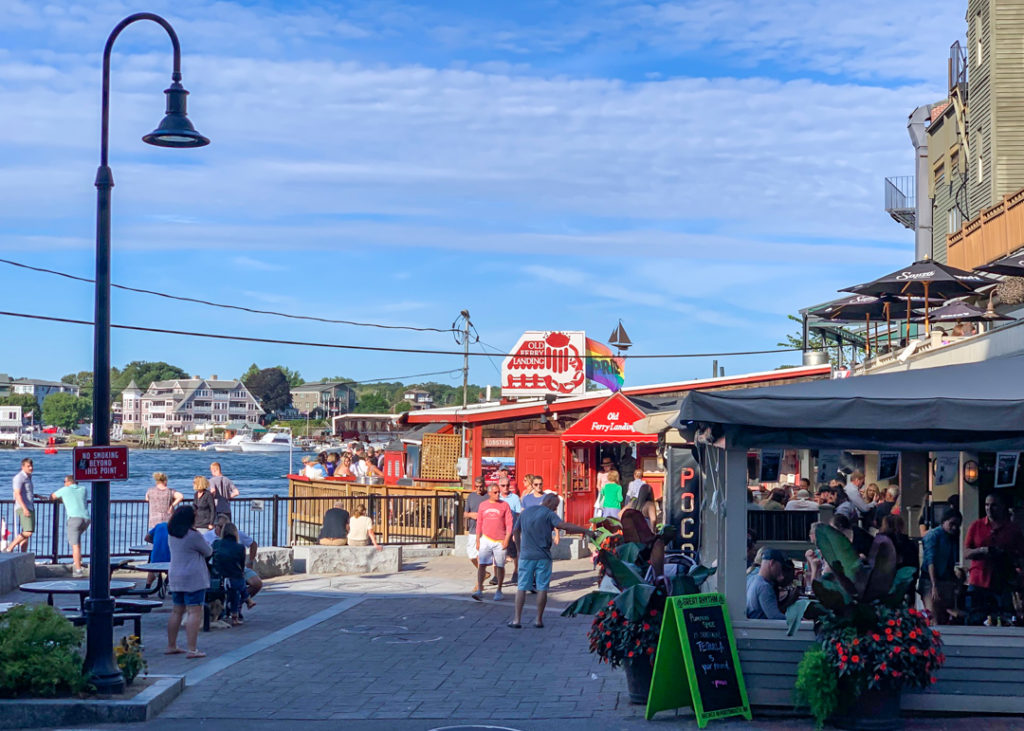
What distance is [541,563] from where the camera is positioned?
1370 centimetres

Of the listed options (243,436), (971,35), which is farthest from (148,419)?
(971,35)

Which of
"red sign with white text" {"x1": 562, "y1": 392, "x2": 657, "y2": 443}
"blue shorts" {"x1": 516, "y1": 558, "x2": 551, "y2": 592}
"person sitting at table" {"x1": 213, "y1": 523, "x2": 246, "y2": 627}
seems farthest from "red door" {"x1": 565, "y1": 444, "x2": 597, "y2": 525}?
"person sitting at table" {"x1": 213, "y1": 523, "x2": 246, "y2": 627}

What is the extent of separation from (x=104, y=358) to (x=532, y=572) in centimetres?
584

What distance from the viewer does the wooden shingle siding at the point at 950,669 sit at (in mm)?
8781

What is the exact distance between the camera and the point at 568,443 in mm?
25297

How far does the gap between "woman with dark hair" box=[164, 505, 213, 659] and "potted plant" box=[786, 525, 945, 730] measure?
585 cm

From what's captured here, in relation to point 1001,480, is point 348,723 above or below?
below

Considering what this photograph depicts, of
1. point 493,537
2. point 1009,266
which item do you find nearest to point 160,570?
point 493,537

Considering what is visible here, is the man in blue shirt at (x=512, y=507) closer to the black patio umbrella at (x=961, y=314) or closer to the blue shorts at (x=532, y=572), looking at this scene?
the blue shorts at (x=532, y=572)

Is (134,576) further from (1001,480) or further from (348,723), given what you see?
(1001,480)

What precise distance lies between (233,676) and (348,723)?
7.41 ft

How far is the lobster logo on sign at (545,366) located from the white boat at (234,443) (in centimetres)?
12621

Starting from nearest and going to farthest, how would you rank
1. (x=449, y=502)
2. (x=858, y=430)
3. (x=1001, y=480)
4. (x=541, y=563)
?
1. (x=858, y=430)
2. (x=1001, y=480)
3. (x=541, y=563)
4. (x=449, y=502)

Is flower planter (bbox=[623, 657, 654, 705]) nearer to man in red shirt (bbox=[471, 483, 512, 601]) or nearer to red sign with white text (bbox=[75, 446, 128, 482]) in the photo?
red sign with white text (bbox=[75, 446, 128, 482])
